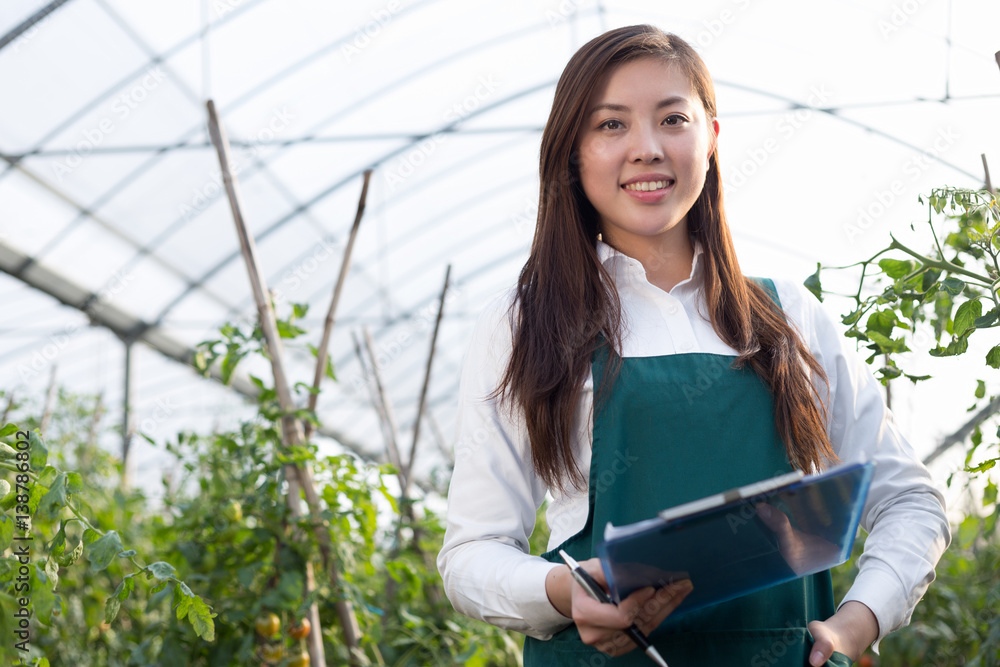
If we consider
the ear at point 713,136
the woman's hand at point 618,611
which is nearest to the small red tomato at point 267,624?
the woman's hand at point 618,611

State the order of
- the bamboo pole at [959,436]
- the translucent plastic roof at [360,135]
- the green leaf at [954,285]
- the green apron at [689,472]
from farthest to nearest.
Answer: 1. the translucent plastic roof at [360,135]
2. the bamboo pole at [959,436]
3. the green leaf at [954,285]
4. the green apron at [689,472]

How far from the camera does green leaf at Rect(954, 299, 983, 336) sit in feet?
3.91

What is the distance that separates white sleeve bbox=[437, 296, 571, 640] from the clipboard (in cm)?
18

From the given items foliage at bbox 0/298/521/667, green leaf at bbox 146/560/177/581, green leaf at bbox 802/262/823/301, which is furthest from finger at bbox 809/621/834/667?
foliage at bbox 0/298/521/667

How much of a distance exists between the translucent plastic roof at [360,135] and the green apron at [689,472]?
288 cm

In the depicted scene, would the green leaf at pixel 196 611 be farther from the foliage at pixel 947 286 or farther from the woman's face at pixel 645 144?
the foliage at pixel 947 286

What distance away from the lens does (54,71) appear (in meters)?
4.42

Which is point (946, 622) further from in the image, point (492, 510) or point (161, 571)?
point (161, 571)

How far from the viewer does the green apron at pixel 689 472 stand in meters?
1.00

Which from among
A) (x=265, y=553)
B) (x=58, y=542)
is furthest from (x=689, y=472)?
(x=265, y=553)

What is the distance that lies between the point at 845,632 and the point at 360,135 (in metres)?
5.12

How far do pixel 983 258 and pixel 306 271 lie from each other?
5781 mm

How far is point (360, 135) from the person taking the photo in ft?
18.6

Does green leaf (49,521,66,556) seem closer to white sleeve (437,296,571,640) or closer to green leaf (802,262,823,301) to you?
white sleeve (437,296,571,640)
